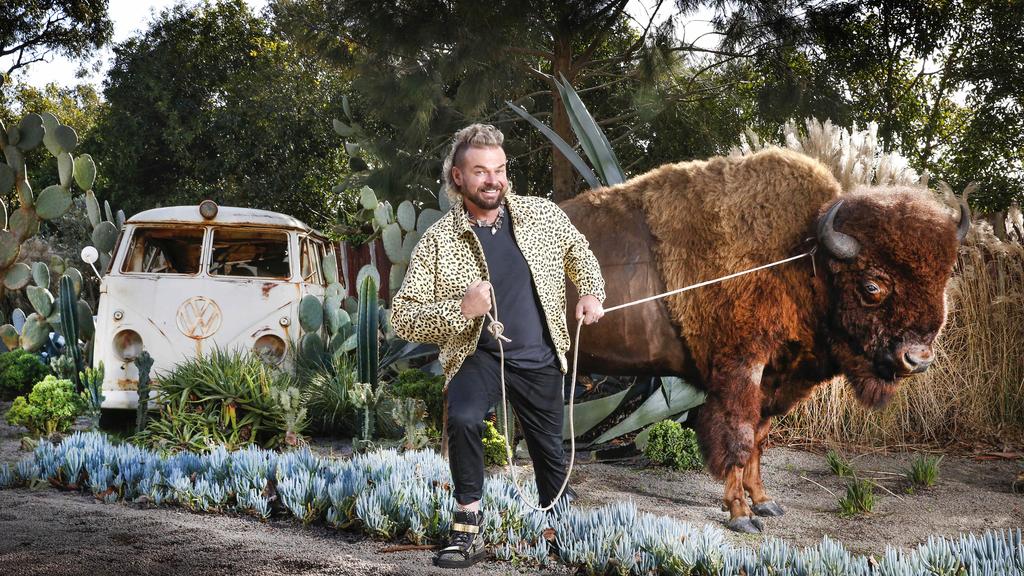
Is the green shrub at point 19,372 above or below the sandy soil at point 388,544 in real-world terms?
above

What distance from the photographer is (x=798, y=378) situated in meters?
4.20

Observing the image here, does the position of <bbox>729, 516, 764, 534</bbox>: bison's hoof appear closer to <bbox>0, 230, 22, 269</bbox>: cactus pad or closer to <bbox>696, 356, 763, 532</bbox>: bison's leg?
<bbox>696, 356, 763, 532</bbox>: bison's leg

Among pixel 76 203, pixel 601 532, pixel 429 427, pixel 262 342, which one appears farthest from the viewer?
pixel 76 203

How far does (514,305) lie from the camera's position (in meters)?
3.16

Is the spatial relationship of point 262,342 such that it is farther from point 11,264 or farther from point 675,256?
point 11,264

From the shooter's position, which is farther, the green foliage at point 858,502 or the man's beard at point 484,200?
the green foliage at point 858,502

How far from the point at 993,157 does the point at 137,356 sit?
40.3 feet

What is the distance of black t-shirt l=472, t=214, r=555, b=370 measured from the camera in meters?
3.15

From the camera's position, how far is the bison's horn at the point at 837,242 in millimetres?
3744

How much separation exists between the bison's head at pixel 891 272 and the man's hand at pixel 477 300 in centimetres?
176

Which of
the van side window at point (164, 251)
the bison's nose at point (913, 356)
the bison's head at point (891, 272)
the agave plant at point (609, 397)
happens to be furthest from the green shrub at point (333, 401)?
the bison's nose at point (913, 356)

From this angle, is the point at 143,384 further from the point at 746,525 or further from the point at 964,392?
the point at 964,392

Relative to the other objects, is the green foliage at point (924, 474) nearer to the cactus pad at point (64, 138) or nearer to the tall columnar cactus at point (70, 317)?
the tall columnar cactus at point (70, 317)

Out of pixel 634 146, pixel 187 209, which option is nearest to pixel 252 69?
pixel 634 146
